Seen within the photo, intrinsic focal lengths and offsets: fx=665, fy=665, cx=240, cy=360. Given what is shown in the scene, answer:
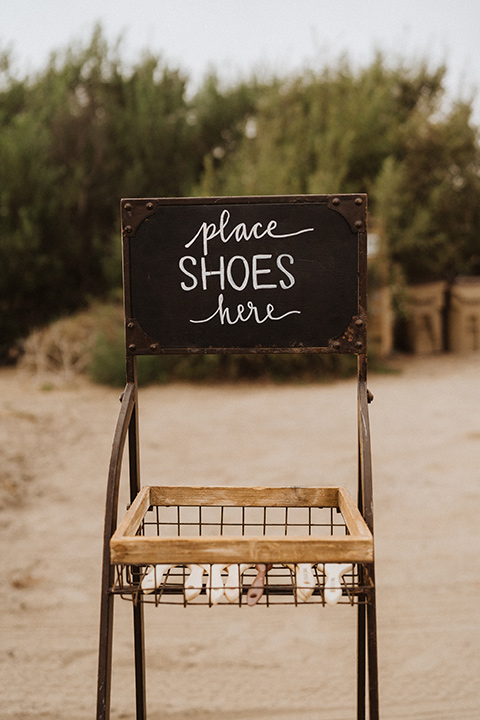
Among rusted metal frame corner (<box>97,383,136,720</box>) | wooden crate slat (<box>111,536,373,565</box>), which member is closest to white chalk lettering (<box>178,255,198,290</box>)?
rusted metal frame corner (<box>97,383,136,720</box>)

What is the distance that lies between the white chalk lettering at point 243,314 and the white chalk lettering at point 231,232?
14 centimetres

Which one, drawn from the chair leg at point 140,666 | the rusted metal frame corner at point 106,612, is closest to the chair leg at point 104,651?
the rusted metal frame corner at point 106,612

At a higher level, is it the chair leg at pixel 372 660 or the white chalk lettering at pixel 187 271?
the white chalk lettering at pixel 187 271

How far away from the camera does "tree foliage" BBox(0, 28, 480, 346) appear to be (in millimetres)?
9438

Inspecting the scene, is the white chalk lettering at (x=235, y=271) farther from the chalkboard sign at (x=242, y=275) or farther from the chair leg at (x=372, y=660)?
the chair leg at (x=372, y=660)

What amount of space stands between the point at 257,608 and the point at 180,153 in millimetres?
9204

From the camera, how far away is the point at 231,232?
1609 mm

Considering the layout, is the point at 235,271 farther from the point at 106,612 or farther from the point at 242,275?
the point at 106,612

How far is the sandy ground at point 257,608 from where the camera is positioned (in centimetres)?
215

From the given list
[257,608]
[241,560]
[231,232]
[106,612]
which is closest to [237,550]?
[241,560]

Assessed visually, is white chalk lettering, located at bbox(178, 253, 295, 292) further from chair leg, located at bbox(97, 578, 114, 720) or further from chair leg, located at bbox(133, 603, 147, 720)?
chair leg, located at bbox(133, 603, 147, 720)

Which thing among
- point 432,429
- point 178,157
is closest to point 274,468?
point 432,429

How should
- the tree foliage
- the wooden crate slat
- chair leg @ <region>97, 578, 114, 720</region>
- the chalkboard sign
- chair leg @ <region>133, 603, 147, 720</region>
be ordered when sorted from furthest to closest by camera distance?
1. the tree foliage
2. chair leg @ <region>133, 603, 147, 720</region>
3. the chalkboard sign
4. chair leg @ <region>97, 578, 114, 720</region>
5. the wooden crate slat

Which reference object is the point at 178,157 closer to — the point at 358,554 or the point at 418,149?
the point at 418,149
